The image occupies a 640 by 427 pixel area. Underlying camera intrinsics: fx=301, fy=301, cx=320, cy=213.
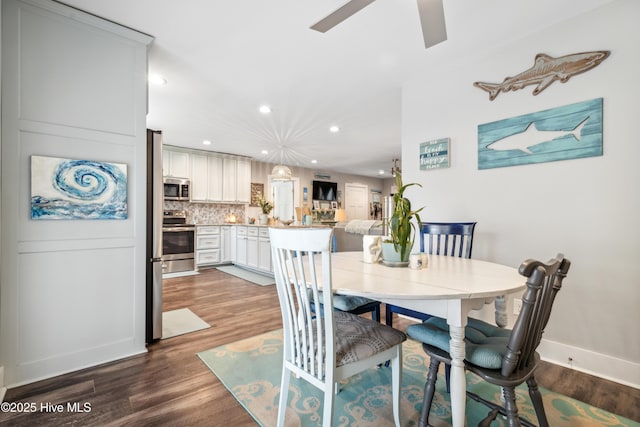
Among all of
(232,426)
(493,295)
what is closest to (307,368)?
(232,426)

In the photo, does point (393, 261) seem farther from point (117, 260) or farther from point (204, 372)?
point (117, 260)

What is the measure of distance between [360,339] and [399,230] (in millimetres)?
627

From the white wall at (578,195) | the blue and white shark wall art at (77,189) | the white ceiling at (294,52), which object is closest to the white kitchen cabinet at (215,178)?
the white ceiling at (294,52)

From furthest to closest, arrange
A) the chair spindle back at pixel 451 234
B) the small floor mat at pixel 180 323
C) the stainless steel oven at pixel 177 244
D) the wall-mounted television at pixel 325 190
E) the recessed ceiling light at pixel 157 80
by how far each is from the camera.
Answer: the wall-mounted television at pixel 325 190 → the stainless steel oven at pixel 177 244 → the recessed ceiling light at pixel 157 80 → the small floor mat at pixel 180 323 → the chair spindle back at pixel 451 234

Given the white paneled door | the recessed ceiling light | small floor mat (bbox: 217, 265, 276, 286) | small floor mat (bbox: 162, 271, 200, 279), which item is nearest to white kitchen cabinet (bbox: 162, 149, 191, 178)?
small floor mat (bbox: 162, 271, 200, 279)

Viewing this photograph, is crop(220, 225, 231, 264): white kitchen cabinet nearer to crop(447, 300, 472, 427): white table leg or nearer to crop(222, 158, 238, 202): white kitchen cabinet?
crop(222, 158, 238, 202): white kitchen cabinet

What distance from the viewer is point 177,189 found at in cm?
604

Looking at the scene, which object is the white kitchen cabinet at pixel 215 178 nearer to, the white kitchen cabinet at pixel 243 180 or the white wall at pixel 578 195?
the white kitchen cabinet at pixel 243 180

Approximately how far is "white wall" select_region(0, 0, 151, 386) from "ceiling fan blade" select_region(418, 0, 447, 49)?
2101 mm

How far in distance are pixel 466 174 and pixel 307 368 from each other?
7.37 feet

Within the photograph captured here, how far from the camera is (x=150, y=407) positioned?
1.72 meters

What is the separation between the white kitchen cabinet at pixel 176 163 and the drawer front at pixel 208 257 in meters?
1.63

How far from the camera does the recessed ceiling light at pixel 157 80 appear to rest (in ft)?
10.3

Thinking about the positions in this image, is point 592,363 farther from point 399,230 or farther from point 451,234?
point 399,230
